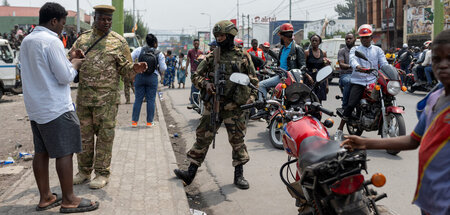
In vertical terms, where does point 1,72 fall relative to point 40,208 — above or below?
above

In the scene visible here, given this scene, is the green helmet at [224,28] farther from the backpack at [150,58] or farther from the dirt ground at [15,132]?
the backpack at [150,58]

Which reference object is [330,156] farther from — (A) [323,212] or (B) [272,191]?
(B) [272,191]

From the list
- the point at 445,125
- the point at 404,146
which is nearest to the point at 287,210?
the point at 404,146

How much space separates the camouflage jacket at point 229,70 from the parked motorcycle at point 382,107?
6.37 ft

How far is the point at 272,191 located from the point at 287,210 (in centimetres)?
63

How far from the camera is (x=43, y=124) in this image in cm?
366

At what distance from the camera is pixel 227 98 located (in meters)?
4.88

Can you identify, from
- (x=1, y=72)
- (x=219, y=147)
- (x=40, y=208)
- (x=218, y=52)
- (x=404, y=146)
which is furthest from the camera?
(x=1, y=72)

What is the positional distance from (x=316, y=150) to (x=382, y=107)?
437cm

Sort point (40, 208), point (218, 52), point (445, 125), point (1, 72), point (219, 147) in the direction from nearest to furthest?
1. point (445, 125)
2. point (40, 208)
3. point (218, 52)
4. point (219, 147)
5. point (1, 72)

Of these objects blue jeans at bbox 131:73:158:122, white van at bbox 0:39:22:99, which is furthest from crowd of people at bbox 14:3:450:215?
white van at bbox 0:39:22:99

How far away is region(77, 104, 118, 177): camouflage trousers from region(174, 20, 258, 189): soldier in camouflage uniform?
83cm

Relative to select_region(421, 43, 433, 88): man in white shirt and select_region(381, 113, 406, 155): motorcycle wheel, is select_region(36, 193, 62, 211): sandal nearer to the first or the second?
select_region(381, 113, 406, 155): motorcycle wheel

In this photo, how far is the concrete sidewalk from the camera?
4.06 m
